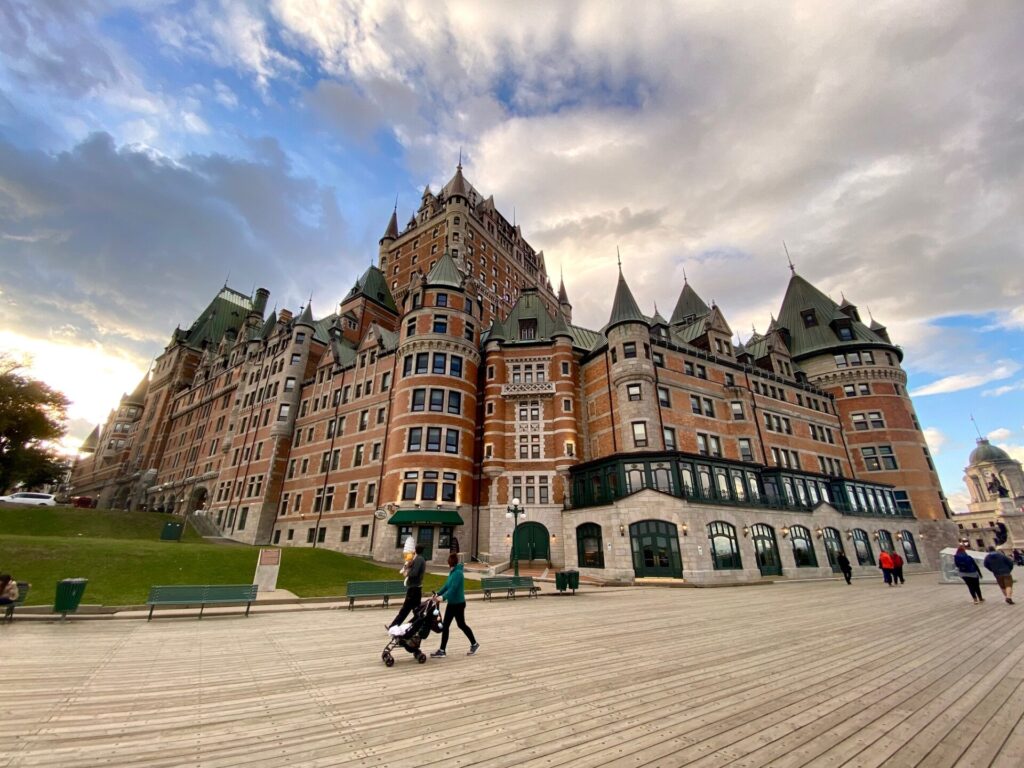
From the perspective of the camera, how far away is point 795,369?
166 ft

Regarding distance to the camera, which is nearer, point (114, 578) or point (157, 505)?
point (114, 578)

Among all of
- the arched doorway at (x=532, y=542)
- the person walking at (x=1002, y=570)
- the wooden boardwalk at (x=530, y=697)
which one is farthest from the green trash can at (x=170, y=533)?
the person walking at (x=1002, y=570)

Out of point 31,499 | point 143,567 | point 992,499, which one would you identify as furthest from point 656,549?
point 992,499

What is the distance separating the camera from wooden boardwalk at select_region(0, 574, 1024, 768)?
444 cm

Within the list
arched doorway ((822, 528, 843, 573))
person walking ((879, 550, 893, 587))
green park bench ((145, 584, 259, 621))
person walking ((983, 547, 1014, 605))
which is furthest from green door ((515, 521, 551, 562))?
person walking ((983, 547, 1014, 605))

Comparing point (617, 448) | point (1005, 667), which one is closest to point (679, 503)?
point (617, 448)

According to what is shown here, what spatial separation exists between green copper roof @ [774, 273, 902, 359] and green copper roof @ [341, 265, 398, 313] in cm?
5129

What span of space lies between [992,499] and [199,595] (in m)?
156

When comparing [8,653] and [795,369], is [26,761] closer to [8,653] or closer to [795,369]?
[8,653]

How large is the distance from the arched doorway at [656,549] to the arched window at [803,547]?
11372mm

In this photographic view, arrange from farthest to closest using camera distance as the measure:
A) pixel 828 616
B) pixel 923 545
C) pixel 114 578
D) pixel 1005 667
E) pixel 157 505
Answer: pixel 157 505, pixel 923 545, pixel 114 578, pixel 828 616, pixel 1005 667

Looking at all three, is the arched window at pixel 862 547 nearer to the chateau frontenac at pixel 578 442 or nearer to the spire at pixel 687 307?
the chateau frontenac at pixel 578 442

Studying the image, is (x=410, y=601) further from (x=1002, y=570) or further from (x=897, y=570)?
(x=897, y=570)

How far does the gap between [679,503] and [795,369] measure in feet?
107
